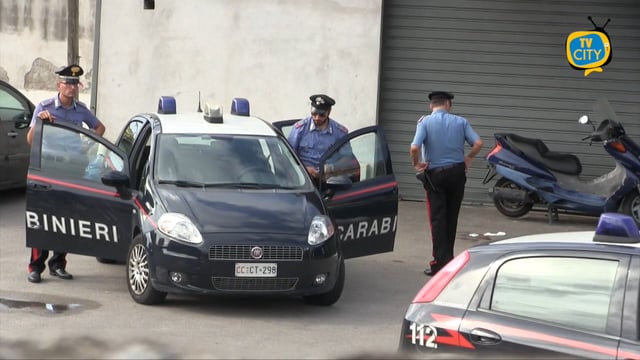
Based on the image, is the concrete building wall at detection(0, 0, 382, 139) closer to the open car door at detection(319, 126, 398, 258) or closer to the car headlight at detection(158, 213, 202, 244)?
the open car door at detection(319, 126, 398, 258)

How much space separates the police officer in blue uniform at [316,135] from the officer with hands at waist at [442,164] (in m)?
0.81

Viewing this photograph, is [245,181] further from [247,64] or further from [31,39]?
[31,39]

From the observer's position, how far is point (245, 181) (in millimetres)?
9523

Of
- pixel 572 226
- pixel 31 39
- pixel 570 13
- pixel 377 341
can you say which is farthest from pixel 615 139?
pixel 31 39

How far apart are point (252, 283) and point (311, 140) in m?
2.48

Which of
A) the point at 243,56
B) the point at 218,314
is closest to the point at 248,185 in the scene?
the point at 218,314

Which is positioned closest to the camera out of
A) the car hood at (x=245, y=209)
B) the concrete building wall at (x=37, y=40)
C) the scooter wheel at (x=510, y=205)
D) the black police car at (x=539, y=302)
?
the black police car at (x=539, y=302)

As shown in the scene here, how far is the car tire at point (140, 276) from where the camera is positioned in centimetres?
898

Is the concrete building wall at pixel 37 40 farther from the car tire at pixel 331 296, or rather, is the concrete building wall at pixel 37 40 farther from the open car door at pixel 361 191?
the car tire at pixel 331 296

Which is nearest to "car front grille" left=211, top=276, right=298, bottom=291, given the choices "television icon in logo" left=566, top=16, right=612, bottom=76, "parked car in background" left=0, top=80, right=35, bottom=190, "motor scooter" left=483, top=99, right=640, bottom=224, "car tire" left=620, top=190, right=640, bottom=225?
"motor scooter" left=483, top=99, right=640, bottom=224

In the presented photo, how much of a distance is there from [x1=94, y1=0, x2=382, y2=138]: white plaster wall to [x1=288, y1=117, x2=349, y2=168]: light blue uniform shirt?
172 inches

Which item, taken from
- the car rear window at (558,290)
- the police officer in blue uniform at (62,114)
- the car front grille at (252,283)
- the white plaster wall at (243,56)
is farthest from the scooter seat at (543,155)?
the car rear window at (558,290)

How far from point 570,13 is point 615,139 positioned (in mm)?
2574

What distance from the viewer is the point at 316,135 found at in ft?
35.7
